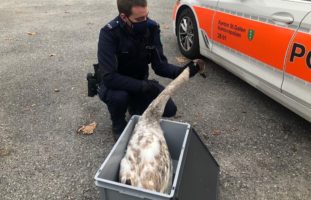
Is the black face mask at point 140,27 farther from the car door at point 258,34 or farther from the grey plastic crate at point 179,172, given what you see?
the car door at point 258,34

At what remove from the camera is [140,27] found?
10.3 ft

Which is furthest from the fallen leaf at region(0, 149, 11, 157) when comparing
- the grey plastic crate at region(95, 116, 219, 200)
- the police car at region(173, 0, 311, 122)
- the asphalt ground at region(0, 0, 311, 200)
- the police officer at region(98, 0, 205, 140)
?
the police car at region(173, 0, 311, 122)

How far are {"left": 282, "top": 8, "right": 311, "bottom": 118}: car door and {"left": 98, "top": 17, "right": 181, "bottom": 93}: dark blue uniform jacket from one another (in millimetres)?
1076

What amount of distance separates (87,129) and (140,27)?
1.36 metres

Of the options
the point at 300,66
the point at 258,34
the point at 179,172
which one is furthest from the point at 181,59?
the point at 179,172

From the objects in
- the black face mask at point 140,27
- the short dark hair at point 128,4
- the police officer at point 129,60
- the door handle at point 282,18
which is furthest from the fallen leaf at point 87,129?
the door handle at point 282,18

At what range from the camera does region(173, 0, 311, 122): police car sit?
10.8ft

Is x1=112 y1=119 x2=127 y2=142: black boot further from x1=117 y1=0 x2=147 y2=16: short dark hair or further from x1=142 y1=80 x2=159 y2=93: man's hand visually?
x1=117 y1=0 x2=147 y2=16: short dark hair

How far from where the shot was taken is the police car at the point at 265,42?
10.8 ft

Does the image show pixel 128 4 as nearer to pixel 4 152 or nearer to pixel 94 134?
pixel 94 134

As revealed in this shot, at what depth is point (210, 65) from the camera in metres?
5.49

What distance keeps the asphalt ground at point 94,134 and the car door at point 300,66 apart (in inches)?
21.4

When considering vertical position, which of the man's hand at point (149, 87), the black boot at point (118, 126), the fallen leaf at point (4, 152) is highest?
the man's hand at point (149, 87)

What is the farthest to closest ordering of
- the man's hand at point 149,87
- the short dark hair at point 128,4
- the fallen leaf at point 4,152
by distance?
the fallen leaf at point 4,152 → the man's hand at point 149,87 → the short dark hair at point 128,4
